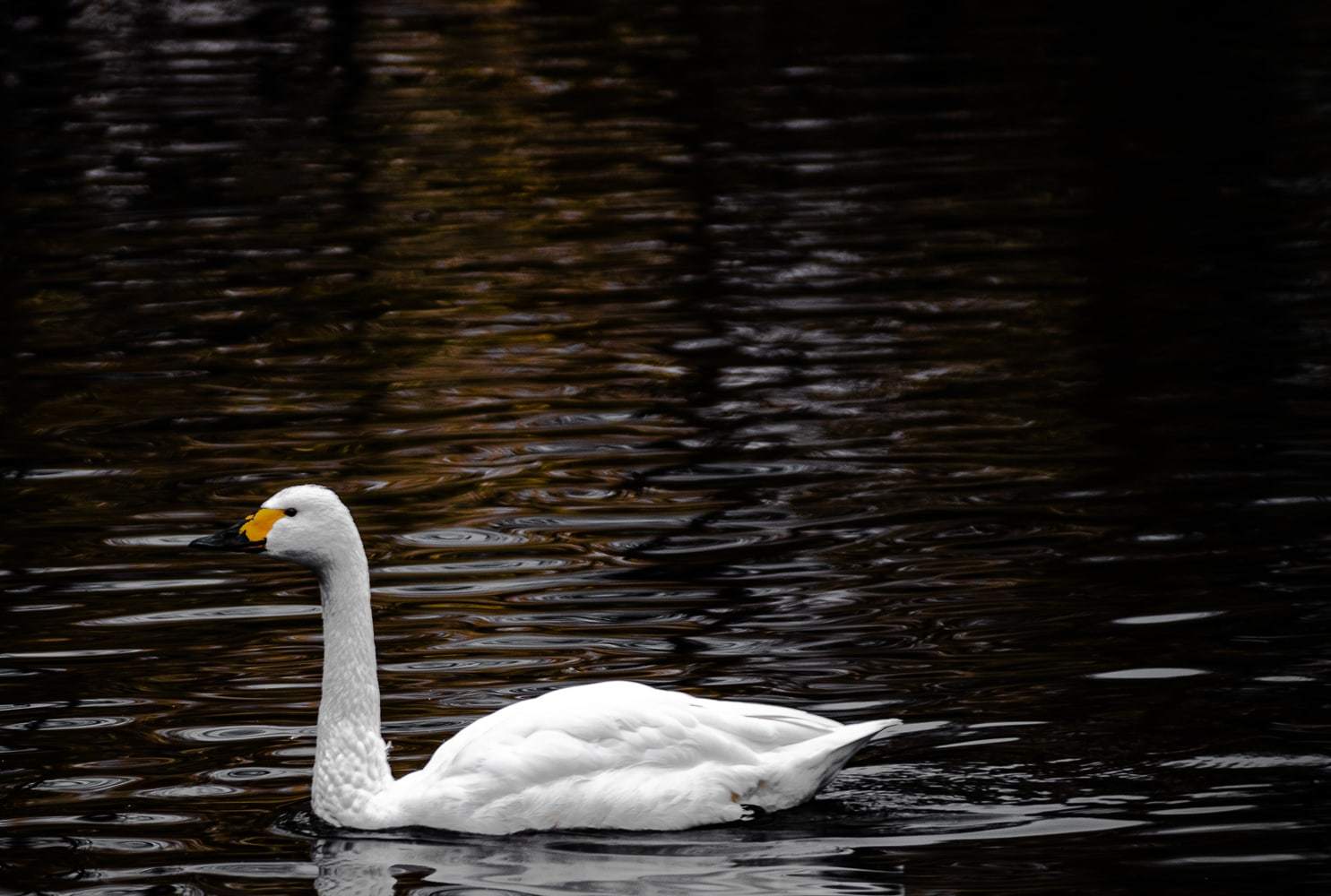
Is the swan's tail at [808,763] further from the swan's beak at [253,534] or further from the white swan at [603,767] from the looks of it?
the swan's beak at [253,534]

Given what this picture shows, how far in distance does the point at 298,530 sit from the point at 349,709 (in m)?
0.71

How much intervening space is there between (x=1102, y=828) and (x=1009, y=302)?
11.1 metres

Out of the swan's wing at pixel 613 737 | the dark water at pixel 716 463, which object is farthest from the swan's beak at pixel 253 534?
the swan's wing at pixel 613 737

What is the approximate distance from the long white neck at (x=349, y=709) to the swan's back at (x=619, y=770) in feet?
0.88

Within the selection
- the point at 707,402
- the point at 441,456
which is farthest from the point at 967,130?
the point at 441,456

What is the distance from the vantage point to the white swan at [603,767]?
8773 mm

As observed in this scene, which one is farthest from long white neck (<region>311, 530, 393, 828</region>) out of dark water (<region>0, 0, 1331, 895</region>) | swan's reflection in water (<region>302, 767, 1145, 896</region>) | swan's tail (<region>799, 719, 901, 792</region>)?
swan's tail (<region>799, 719, 901, 792</region>)

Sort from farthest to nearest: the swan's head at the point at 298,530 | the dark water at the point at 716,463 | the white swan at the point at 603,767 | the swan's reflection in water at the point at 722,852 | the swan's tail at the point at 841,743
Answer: the swan's head at the point at 298,530, the dark water at the point at 716,463, the white swan at the point at 603,767, the swan's tail at the point at 841,743, the swan's reflection in water at the point at 722,852

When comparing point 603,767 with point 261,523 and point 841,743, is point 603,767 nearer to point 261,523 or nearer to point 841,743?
point 841,743

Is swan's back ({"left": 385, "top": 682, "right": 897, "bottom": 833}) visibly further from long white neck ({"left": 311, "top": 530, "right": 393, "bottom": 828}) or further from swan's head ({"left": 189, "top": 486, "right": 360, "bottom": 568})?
swan's head ({"left": 189, "top": 486, "right": 360, "bottom": 568})

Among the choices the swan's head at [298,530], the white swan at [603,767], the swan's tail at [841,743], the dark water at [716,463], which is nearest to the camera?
the swan's tail at [841,743]

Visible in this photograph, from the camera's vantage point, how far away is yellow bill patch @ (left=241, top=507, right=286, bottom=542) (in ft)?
30.4

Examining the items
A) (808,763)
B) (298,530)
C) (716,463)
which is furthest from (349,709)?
(716,463)

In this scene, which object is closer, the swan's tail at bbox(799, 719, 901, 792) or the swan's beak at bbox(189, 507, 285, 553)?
the swan's tail at bbox(799, 719, 901, 792)
